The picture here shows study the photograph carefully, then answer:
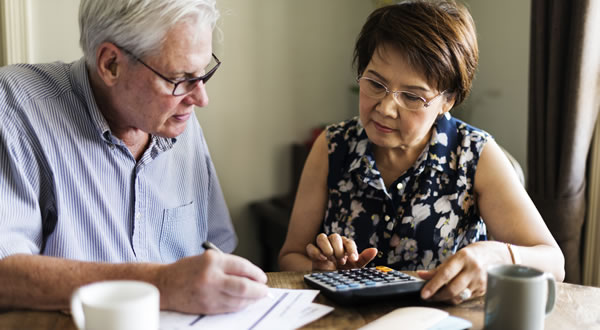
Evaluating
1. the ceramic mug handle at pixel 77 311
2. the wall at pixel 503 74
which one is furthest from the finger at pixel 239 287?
the wall at pixel 503 74

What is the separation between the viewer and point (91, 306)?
2.32 feet

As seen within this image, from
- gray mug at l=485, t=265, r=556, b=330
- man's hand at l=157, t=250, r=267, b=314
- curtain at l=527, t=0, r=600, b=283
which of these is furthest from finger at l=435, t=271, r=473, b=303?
curtain at l=527, t=0, r=600, b=283

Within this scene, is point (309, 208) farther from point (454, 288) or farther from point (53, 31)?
point (53, 31)

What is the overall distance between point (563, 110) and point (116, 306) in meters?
1.74

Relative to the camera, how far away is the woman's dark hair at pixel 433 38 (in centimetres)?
135

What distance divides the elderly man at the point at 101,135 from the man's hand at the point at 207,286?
0.17 feet

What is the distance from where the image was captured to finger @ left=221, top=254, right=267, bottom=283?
36.9 inches

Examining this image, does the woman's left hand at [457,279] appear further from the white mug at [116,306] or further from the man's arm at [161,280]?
the white mug at [116,306]

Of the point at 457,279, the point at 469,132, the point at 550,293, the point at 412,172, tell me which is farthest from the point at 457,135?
the point at 550,293

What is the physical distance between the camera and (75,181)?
3.94 ft

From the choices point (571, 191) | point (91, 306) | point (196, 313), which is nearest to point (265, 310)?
point (196, 313)

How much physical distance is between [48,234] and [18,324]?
0.31 metres

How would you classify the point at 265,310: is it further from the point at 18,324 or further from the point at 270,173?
the point at 270,173

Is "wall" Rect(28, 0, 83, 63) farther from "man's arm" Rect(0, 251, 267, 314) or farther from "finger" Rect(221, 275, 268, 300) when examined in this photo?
"finger" Rect(221, 275, 268, 300)
